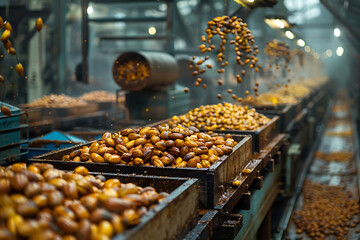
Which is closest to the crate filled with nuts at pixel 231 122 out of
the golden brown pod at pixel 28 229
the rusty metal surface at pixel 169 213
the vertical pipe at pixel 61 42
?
the rusty metal surface at pixel 169 213

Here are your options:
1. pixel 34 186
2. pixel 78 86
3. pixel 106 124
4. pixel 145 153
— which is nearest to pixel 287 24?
pixel 106 124

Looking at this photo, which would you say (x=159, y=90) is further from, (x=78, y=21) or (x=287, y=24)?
(x=78, y=21)

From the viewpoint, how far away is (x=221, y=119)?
15.5ft

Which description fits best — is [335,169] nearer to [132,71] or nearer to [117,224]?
[132,71]

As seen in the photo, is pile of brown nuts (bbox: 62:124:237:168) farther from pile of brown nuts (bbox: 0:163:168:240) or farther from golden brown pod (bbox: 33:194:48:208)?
golden brown pod (bbox: 33:194:48:208)

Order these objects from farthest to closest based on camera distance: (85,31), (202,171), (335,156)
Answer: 1. (335,156)
2. (85,31)
3. (202,171)

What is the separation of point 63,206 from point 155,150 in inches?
49.5

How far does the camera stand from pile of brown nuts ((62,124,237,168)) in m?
2.86

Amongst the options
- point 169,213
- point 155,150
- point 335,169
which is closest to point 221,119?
point 155,150

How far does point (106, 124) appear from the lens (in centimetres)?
730

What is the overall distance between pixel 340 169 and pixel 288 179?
3372mm

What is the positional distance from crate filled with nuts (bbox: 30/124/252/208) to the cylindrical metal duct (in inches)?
126

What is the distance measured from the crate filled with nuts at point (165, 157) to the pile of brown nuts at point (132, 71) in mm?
3228

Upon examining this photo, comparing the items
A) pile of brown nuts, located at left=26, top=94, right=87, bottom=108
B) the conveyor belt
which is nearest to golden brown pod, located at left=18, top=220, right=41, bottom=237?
the conveyor belt
